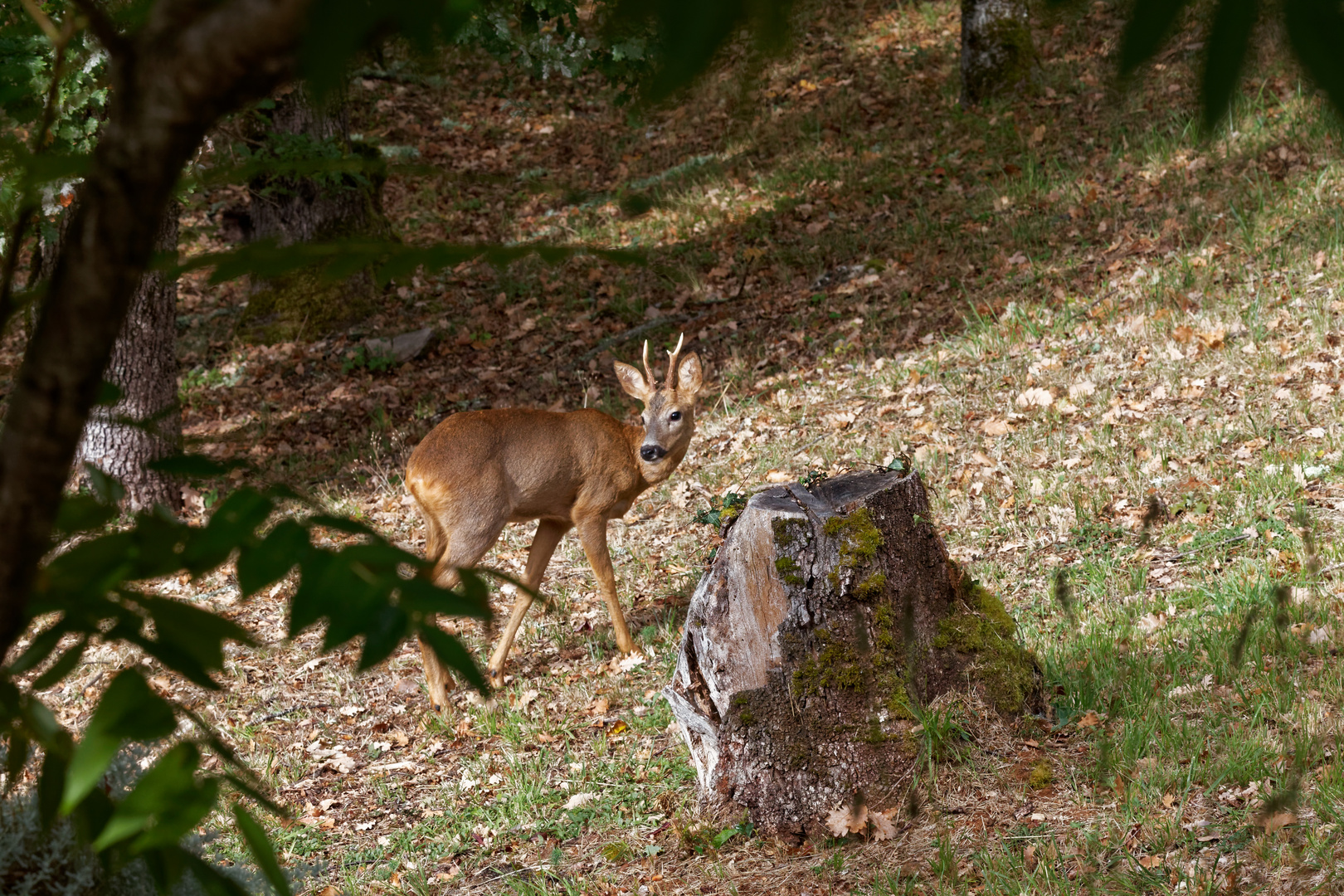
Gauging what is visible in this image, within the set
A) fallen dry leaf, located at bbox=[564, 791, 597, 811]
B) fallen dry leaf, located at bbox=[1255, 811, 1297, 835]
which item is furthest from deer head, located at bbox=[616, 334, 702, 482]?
fallen dry leaf, located at bbox=[1255, 811, 1297, 835]

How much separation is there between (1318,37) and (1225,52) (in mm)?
65

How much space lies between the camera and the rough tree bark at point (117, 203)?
925 mm

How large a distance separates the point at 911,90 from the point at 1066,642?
12.5 metres

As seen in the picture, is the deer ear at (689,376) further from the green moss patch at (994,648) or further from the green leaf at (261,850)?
the green leaf at (261,850)

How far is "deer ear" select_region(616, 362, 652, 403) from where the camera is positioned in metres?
7.69

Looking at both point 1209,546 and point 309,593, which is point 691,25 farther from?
point 1209,546

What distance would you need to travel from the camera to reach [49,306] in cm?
99

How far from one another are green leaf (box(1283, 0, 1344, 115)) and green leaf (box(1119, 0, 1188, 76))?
0.29ft

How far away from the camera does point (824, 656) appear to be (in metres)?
4.48

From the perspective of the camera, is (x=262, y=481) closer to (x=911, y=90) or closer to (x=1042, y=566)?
(x=1042, y=566)

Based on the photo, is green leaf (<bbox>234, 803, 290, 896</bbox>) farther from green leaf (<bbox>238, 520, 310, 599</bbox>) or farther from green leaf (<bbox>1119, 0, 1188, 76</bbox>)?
green leaf (<bbox>1119, 0, 1188, 76</bbox>)

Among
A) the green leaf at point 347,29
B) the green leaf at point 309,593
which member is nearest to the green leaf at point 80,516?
Result: the green leaf at point 309,593

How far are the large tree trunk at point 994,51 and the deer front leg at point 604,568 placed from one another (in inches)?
398

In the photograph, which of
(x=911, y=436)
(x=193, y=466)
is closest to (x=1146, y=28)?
(x=193, y=466)
